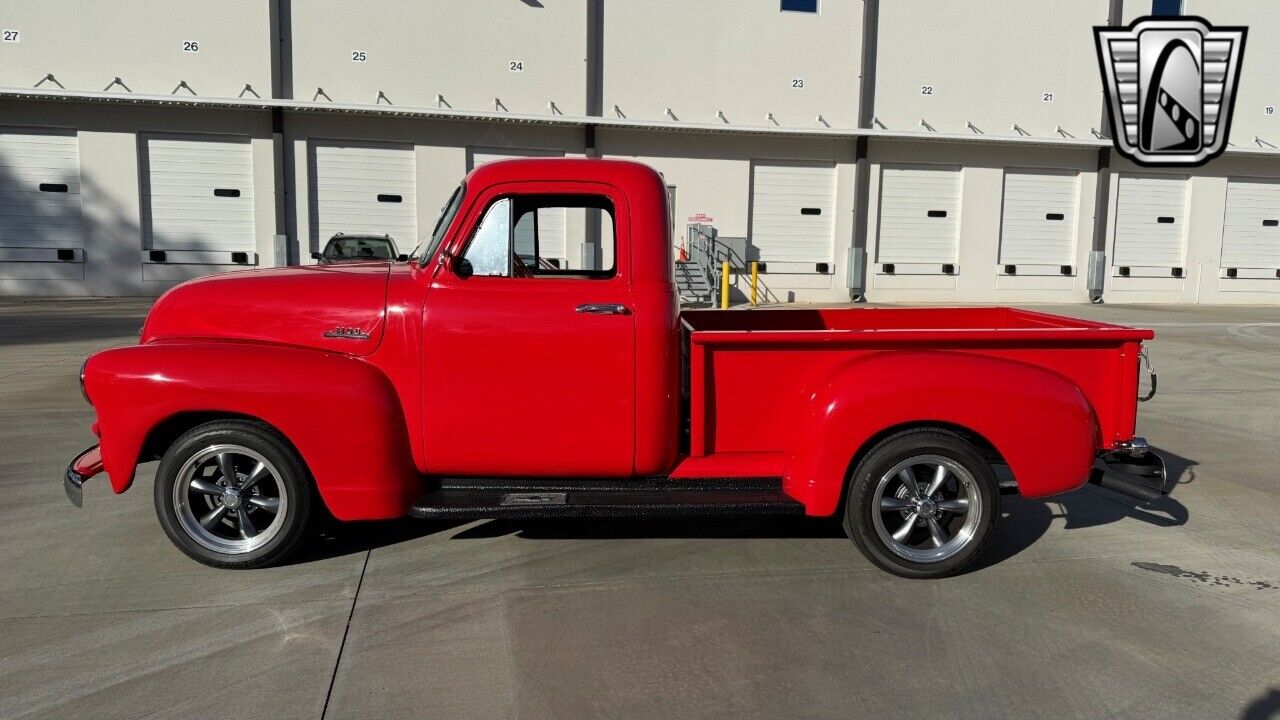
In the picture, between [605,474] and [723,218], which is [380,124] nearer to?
[723,218]

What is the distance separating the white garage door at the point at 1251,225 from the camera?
25.0 metres

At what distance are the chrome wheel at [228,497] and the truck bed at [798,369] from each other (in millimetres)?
2104

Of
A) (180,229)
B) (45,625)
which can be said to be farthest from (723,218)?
(45,625)

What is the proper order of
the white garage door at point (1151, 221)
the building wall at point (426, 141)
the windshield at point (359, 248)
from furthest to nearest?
the white garage door at point (1151, 221) < the building wall at point (426, 141) < the windshield at point (359, 248)

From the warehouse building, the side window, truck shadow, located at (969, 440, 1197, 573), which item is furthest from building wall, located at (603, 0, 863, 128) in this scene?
the side window

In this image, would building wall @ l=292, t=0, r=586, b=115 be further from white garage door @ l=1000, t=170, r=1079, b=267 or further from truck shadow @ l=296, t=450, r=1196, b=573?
truck shadow @ l=296, t=450, r=1196, b=573

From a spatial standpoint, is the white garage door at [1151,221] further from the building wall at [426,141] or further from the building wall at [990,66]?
the building wall at [426,141]

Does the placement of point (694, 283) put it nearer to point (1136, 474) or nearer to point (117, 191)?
point (117, 191)

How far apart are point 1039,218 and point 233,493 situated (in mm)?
24190

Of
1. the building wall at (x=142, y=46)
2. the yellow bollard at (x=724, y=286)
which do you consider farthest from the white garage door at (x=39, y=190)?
the yellow bollard at (x=724, y=286)

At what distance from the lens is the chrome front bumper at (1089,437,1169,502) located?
443 cm

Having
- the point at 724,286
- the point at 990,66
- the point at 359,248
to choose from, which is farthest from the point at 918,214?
the point at 359,248

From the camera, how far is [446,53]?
20.9 meters

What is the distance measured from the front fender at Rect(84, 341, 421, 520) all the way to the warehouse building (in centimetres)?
1758
